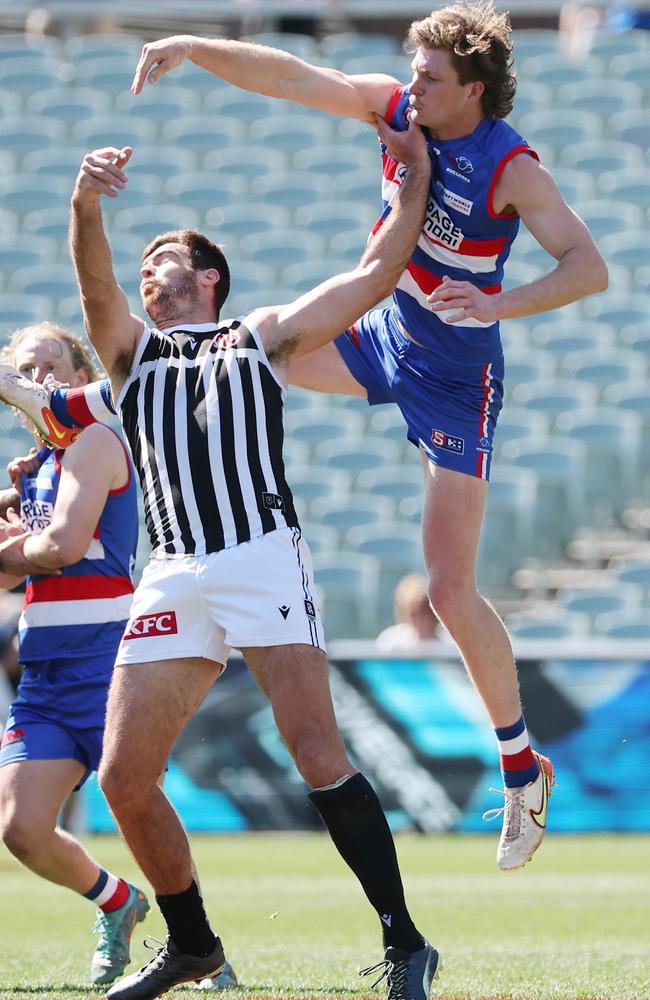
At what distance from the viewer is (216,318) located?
5129mm

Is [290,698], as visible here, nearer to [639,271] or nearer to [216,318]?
[216,318]

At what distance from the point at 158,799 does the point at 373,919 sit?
314cm

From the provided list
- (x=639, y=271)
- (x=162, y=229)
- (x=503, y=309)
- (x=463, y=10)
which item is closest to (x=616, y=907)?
(x=503, y=309)

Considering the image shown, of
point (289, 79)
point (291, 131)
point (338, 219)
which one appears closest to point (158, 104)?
point (291, 131)

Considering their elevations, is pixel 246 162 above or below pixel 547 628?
above

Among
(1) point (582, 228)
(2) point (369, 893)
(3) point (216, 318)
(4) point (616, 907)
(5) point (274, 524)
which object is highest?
(1) point (582, 228)

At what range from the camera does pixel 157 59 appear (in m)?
4.92

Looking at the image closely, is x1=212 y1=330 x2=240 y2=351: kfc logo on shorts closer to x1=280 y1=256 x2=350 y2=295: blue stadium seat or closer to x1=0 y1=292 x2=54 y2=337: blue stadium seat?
x1=280 y1=256 x2=350 y2=295: blue stadium seat

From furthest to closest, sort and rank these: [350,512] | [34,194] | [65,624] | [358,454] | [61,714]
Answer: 1. [34,194]
2. [358,454]
3. [350,512]
4. [65,624]
5. [61,714]

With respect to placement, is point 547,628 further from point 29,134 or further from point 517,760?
point 29,134

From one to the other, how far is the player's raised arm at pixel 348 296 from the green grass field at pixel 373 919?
2.07 m

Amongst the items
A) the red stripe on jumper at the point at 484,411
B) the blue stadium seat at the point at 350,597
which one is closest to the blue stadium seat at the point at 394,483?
the blue stadium seat at the point at 350,597

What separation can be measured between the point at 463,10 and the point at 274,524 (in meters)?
1.83

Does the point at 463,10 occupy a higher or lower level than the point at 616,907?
higher
